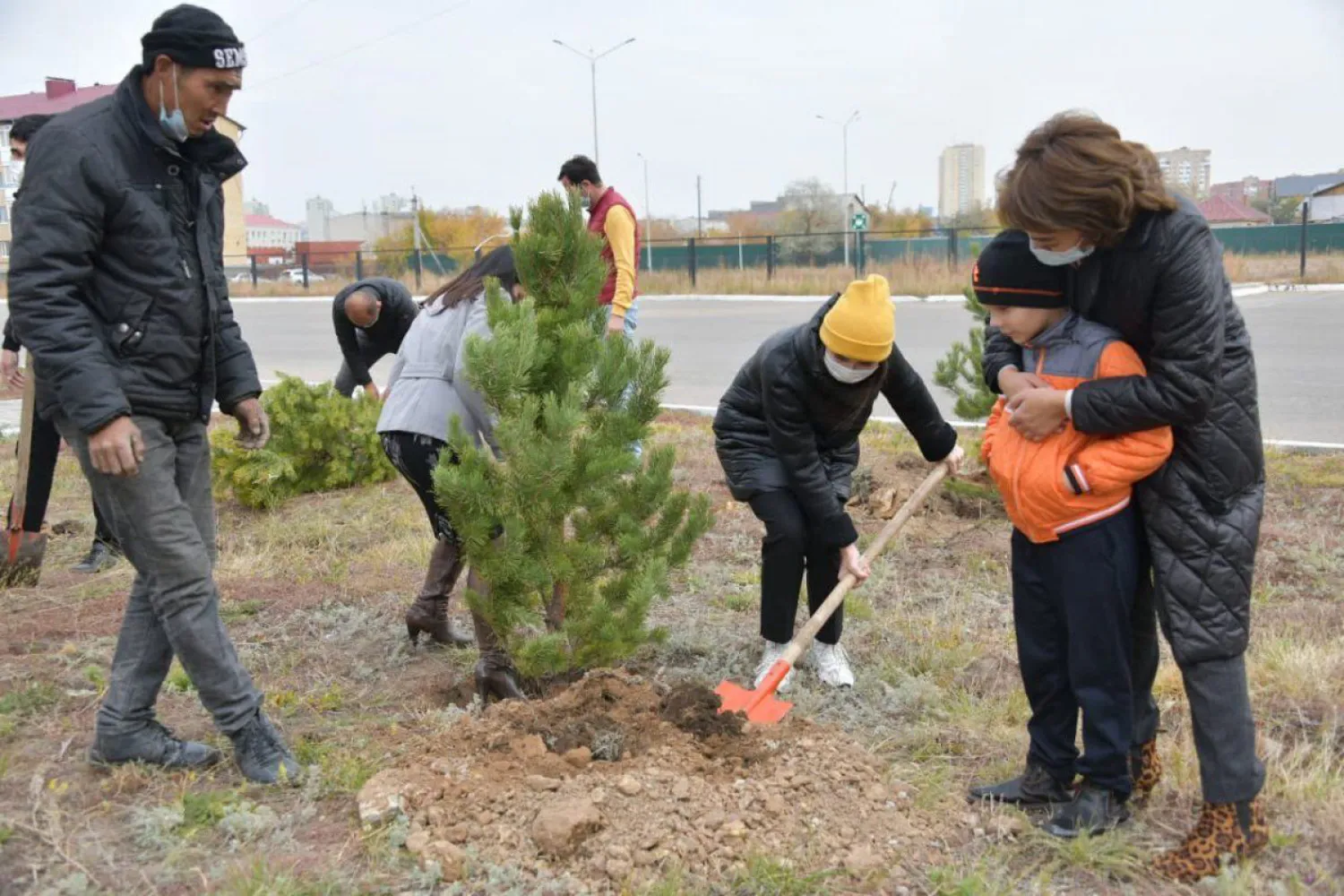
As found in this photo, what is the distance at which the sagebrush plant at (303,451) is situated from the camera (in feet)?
21.9

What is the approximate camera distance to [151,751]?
10.6 feet

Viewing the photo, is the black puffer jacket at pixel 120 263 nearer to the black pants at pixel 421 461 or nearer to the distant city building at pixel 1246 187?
the black pants at pixel 421 461

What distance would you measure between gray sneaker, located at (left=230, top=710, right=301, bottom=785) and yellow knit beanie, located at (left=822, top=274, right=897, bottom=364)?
6.17 ft

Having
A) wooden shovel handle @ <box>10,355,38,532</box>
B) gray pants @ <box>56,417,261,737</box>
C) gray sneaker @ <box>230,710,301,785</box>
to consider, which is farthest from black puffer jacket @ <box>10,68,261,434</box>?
wooden shovel handle @ <box>10,355,38,532</box>

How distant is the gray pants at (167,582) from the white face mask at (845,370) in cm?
175

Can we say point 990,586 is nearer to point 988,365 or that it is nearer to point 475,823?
point 988,365

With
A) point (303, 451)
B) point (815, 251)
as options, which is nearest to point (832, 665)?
point (303, 451)

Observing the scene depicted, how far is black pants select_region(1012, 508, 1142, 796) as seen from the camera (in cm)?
268

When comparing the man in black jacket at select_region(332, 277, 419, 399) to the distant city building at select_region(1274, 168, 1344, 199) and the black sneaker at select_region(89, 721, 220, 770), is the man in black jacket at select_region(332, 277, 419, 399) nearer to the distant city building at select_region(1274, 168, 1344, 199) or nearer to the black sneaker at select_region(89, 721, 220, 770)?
the black sneaker at select_region(89, 721, 220, 770)

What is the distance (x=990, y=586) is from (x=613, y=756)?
233cm

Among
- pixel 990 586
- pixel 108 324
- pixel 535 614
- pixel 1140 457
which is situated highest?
pixel 108 324

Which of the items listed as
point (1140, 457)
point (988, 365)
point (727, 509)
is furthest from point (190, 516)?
point (727, 509)

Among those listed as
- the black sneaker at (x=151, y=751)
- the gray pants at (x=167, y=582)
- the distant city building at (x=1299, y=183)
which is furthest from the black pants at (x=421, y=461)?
the distant city building at (x=1299, y=183)

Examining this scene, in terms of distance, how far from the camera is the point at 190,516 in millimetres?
3123
